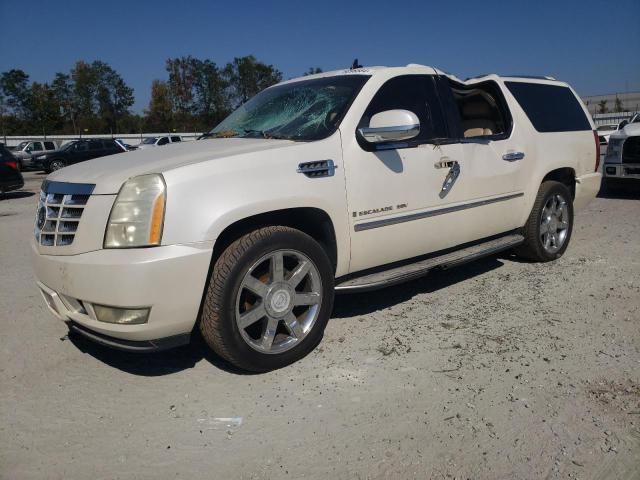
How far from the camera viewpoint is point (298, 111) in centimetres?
377

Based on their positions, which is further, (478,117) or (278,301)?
(478,117)

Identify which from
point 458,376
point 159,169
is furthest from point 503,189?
point 159,169

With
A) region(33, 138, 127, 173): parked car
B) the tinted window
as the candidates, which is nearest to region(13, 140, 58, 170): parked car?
region(33, 138, 127, 173): parked car

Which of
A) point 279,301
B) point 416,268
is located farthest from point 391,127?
point 279,301

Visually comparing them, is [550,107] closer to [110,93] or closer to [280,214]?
[280,214]

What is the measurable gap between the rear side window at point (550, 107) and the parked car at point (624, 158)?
4.57m

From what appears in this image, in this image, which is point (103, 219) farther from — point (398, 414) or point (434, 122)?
point (434, 122)

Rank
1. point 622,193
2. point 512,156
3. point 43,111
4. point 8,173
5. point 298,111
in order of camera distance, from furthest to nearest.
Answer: point 43,111, point 8,173, point 622,193, point 512,156, point 298,111

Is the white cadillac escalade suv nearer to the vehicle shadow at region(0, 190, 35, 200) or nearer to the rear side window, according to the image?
the rear side window

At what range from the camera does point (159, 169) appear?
2.75 metres

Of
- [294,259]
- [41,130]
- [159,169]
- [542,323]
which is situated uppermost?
[41,130]

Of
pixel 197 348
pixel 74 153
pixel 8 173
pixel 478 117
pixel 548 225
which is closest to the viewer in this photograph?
pixel 197 348

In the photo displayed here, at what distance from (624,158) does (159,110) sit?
60999mm

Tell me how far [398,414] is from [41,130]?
6433 centimetres
